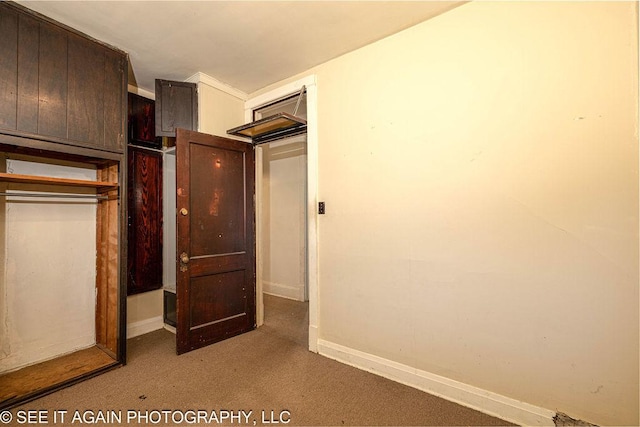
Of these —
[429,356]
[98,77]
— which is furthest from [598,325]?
[98,77]

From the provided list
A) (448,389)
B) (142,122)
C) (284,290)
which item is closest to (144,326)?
(284,290)

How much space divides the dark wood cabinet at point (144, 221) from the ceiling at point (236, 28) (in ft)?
3.03

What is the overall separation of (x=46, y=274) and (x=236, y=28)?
2.55 m

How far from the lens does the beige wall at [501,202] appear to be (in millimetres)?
1491

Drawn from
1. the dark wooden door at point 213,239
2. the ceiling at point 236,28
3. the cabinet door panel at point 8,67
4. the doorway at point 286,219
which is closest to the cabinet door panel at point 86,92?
the ceiling at point 236,28

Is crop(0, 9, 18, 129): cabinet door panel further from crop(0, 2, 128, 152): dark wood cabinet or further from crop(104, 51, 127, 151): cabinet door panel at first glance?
crop(104, 51, 127, 151): cabinet door panel

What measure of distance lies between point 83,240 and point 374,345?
274 cm

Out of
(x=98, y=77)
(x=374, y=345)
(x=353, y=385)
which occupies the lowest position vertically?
(x=353, y=385)

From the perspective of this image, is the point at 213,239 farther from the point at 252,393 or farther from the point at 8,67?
the point at 8,67

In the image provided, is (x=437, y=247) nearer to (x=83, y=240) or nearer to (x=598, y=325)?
(x=598, y=325)

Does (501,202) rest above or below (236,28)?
below

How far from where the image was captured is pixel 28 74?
1.89 m

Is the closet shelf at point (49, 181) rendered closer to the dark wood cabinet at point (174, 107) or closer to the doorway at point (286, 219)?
the dark wood cabinet at point (174, 107)

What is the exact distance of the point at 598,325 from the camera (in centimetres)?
151
